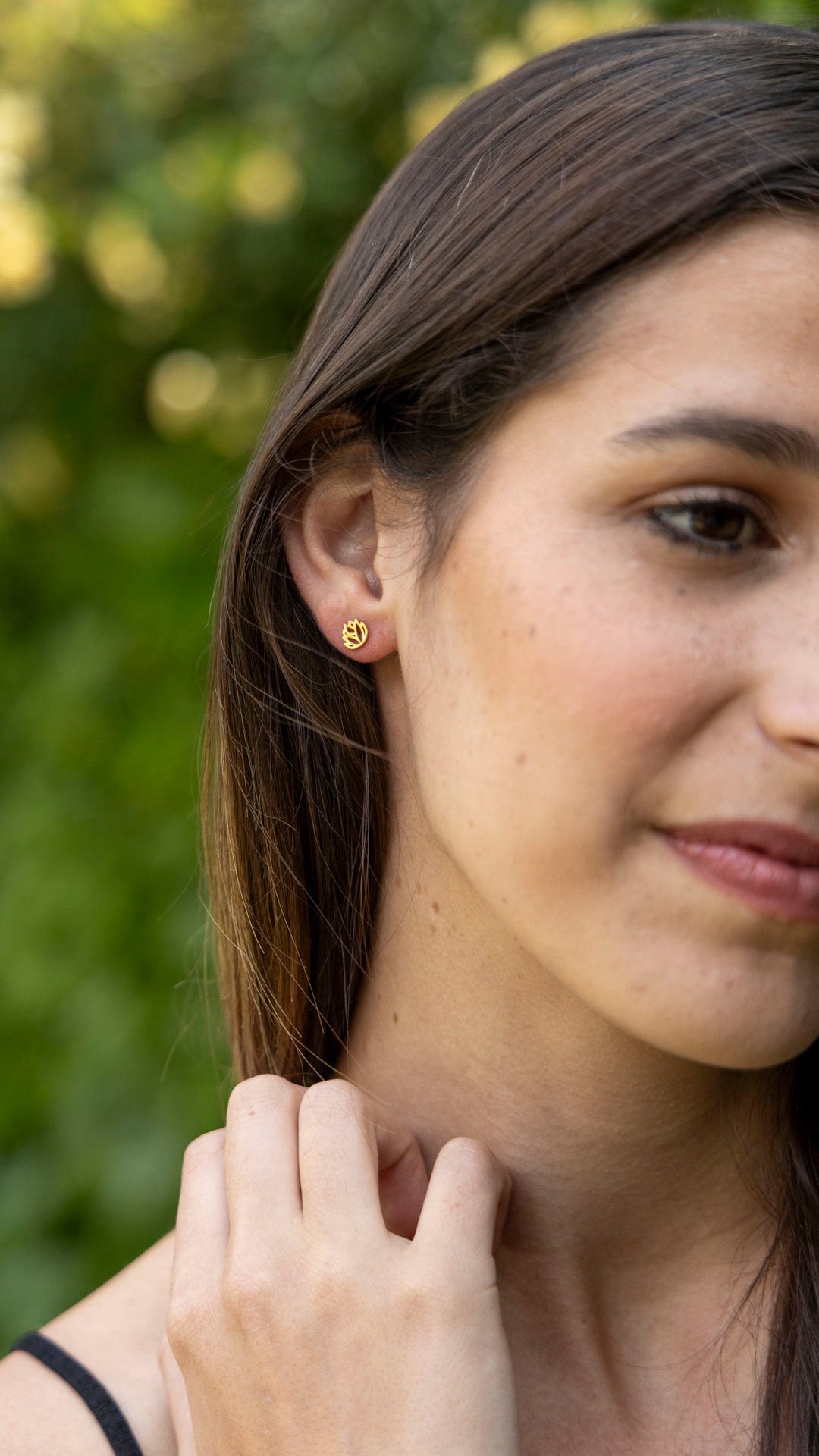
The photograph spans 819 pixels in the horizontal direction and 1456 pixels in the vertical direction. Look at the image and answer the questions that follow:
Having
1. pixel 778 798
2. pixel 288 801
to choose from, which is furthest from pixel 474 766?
pixel 288 801

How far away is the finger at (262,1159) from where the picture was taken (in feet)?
5.18

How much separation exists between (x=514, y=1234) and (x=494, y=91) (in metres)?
1.43

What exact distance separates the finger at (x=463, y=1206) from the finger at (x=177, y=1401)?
359 millimetres

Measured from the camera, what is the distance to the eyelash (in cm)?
147

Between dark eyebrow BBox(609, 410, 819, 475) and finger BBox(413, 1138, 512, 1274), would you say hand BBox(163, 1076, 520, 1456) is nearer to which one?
finger BBox(413, 1138, 512, 1274)

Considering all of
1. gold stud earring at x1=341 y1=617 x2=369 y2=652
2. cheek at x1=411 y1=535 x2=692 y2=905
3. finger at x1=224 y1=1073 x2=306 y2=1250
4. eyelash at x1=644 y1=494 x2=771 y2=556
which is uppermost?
eyelash at x1=644 y1=494 x2=771 y2=556

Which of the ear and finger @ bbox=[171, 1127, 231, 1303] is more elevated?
the ear

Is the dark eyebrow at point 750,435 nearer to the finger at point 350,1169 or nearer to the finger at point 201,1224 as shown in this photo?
the finger at point 350,1169

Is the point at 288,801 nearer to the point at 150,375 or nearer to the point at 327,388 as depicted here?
the point at 327,388

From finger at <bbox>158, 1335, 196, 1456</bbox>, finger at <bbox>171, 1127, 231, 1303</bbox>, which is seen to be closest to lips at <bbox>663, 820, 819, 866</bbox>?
finger at <bbox>171, 1127, 231, 1303</bbox>

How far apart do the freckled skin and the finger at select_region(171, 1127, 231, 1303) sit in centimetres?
30

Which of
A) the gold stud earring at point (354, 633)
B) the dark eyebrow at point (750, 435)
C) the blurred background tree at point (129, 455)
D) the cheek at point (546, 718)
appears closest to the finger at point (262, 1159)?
the cheek at point (546, 718)

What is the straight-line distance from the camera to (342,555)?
6.11 ft

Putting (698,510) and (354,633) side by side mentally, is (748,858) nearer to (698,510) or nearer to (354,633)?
(698,510)
